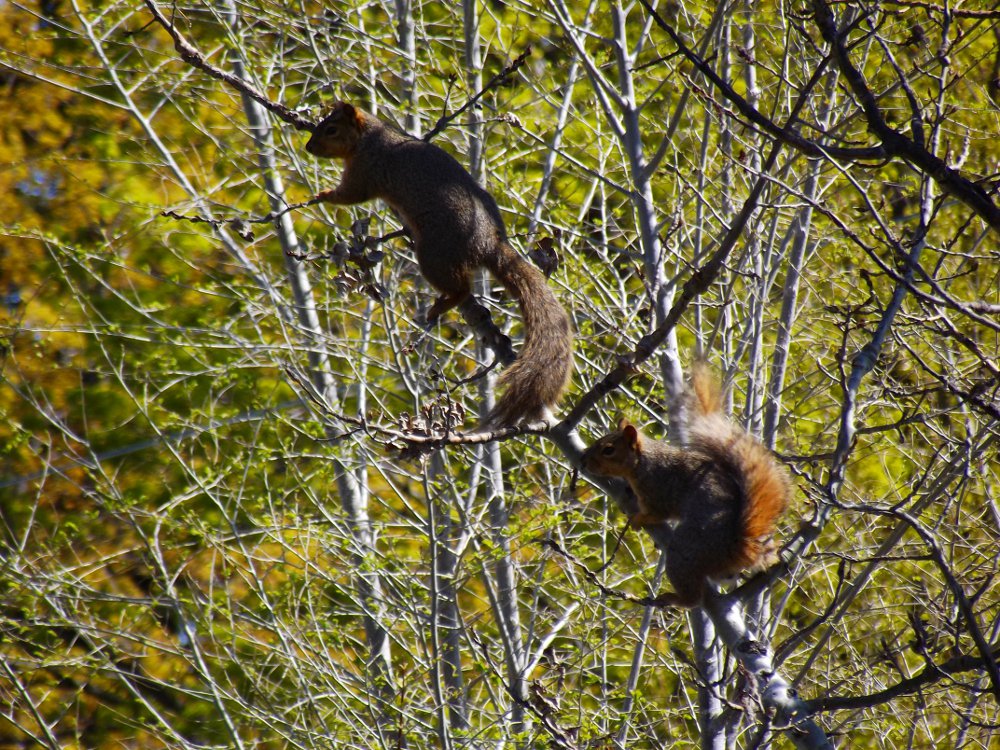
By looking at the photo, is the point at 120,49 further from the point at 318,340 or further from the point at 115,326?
the point at 318,340

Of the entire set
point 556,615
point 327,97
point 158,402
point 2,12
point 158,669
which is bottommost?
point 158,669

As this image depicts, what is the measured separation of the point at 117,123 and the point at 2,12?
117cm

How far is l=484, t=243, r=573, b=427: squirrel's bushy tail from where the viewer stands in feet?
9.96

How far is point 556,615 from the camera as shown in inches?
230

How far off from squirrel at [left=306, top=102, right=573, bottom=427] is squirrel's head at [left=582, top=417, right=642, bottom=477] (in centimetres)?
26

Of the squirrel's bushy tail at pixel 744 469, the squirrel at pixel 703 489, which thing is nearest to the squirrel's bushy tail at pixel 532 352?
the squirrel at pixel 703 489

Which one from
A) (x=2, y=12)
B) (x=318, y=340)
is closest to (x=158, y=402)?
(x=318, y=340)

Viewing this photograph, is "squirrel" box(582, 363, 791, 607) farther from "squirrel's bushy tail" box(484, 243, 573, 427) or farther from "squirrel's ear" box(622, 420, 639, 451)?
"squirrel's bushy tail" box(484, 243, 573, 427)

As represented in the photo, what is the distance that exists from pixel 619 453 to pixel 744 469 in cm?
40

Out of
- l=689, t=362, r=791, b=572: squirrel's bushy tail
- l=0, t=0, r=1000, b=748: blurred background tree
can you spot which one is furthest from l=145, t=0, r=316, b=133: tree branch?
l=689, t=362, r=791, b=572: squirrel's bushy tail

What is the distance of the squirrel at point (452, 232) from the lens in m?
3.14

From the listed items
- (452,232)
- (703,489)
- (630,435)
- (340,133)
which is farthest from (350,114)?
(703,489)

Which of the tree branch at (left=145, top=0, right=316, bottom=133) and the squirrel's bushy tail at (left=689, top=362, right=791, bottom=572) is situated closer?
the tree branch at (left=145, top=0, right=316, bottom=133)

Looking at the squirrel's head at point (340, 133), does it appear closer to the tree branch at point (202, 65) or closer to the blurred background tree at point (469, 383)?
the blurred background tree at point (469, 383)
